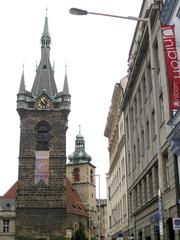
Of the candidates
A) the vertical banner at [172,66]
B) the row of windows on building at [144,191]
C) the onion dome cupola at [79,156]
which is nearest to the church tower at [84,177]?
the onion dome cupola at [79,156]

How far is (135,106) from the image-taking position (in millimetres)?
35781

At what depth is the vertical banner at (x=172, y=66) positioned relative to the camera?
68.5 ft

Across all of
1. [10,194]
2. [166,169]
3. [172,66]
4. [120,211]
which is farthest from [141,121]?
[10,194]

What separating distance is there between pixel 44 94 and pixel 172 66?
64.5 m

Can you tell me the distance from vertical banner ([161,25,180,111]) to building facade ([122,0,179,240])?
2.64 ft

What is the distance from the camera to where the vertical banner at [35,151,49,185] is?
77.6 m

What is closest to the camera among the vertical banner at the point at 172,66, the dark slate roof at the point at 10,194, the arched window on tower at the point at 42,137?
the vertical banner at the point at 172,66

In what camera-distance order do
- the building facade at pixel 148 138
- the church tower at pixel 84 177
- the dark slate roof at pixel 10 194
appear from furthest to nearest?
the church tower at pixel 84 177 < the dark slate roof at pixel 10 194 < the building facade at pixel 148 138

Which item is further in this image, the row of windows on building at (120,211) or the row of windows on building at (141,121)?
the row of windows on building at (120,211)

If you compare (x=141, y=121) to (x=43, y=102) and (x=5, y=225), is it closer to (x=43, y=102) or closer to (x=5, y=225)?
(x=43, y=102)

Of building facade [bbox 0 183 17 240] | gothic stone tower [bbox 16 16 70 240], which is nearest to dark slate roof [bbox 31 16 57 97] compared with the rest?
gothic stone tower [bbox 16 16 70 240]

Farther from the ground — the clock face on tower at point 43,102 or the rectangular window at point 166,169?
the clock face on tower at point 43,102

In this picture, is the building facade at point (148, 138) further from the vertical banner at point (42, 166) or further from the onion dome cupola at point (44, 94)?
the onion dome cupola at point (44, 94)

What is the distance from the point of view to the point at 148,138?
30.2m
